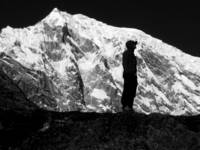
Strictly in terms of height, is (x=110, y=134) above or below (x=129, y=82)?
below

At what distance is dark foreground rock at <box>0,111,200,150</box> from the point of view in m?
Result: 22.8

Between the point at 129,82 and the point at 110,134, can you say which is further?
the point at 129,82

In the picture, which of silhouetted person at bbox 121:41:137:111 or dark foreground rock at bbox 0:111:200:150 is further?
silhouetted person at bbox 121:41:137:111

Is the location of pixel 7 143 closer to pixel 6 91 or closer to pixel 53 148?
pixel 53 148

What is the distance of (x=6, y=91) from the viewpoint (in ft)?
109

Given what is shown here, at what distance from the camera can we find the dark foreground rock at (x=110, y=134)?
898 inches

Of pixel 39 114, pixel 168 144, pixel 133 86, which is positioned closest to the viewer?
pixel 168 144

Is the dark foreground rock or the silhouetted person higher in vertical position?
the silhouetted person

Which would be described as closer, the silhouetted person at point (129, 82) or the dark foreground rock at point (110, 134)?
the dark foreground rock at point (110, 134)

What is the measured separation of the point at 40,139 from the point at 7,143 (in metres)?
1.23

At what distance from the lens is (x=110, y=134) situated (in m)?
23.8

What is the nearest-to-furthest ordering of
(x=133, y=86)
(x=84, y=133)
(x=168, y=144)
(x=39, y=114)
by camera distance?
(x=168, y=144) < (x=84, y=133) < (x=133, y=86) < (x=39, y=114)

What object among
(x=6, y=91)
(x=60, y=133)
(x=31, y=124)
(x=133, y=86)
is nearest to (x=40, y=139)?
(x=60, y=133)

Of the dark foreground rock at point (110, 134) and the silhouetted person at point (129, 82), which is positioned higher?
the silhouetted person at point (129, 82)
